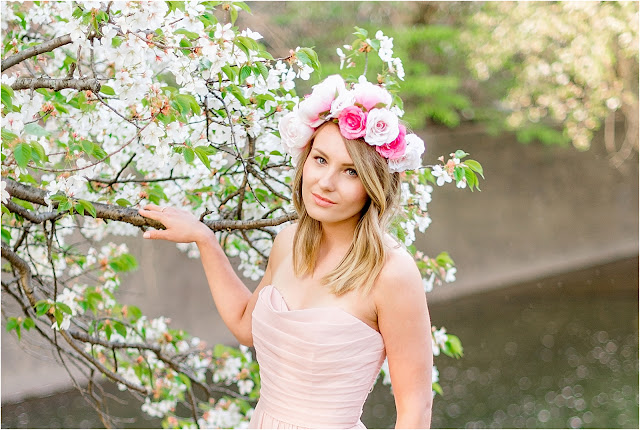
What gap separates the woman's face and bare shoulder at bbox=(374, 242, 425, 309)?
0.45 feet

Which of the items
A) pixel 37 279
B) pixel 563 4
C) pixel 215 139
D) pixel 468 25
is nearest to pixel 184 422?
pixel 37 279

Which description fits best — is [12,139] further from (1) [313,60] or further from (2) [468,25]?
(2) [468,25]

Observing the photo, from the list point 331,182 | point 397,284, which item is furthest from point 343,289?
point 331,182

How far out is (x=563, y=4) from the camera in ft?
25.5

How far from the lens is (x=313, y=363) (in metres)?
1.58

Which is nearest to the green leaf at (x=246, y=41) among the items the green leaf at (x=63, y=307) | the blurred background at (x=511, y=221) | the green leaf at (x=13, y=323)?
the green leaf at (x=63, y=307)

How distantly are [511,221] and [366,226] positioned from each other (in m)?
8.02

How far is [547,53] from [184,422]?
6.93m

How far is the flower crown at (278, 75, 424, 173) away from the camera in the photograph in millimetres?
1566

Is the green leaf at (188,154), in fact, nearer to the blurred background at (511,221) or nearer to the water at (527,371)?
the water at (527,371)

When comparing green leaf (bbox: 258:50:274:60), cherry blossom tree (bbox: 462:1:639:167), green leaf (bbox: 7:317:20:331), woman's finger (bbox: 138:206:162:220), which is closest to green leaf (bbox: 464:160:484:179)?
green leaf (bbox: 258:50:274:60)

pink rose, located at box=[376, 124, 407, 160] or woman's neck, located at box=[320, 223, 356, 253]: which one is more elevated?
pink rose, located at box=[376, 124, 407, 160]

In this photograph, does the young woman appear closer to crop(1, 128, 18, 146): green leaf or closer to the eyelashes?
the eyelashes

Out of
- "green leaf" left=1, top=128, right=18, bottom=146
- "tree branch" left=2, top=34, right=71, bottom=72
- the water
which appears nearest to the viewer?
"green leaf" left=1, top=128, right=18, bottom=146
